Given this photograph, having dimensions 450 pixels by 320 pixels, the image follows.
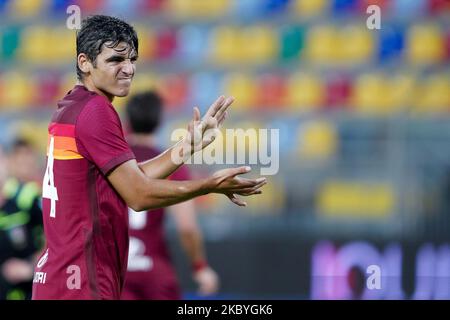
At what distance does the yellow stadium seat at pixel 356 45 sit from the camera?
37.7 ft

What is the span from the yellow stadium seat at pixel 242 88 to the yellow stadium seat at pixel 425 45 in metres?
1.69

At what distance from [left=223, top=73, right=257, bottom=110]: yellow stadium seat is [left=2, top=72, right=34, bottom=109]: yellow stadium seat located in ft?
6.66

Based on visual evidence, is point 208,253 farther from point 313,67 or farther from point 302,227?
point 313,67

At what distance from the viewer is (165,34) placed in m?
11.6

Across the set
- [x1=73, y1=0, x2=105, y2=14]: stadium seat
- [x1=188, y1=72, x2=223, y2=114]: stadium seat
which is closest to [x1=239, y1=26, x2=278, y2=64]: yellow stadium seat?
[x1=188, y1=72, x2=223, y2=114]: stadium seat

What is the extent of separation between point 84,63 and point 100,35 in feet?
0.43

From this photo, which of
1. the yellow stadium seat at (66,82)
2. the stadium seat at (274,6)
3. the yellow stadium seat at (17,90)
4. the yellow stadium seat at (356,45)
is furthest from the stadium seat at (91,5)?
the yellow stadium seat at (356,45)

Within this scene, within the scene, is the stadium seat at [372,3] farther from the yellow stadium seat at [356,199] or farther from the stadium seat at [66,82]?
the stadium seat at [66,82]

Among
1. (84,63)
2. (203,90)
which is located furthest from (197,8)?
(84,63)

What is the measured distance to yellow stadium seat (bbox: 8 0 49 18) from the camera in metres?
11.5

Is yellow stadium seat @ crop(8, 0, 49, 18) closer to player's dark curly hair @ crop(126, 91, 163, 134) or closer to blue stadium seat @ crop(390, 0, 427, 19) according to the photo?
blue stadium seat @ crop(390, 0, 427, 19)
